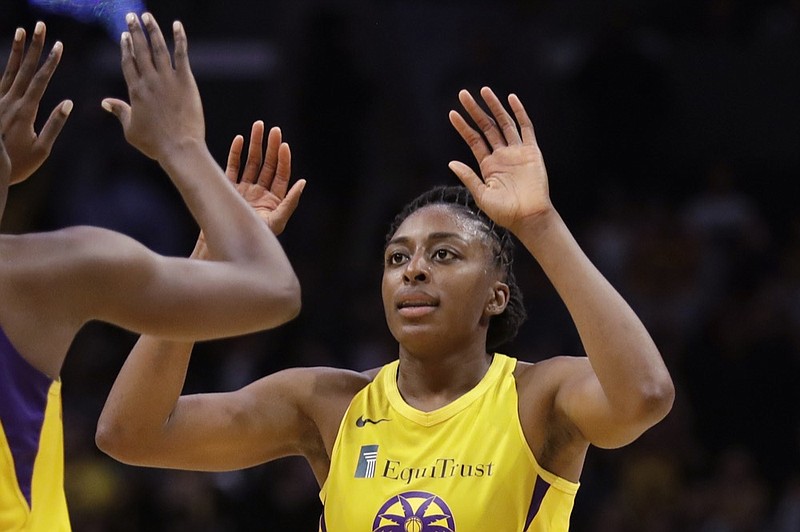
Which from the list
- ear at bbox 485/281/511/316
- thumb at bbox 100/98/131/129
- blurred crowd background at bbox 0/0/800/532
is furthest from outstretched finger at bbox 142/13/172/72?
blurred crowd background at bbox 0/0/800/532

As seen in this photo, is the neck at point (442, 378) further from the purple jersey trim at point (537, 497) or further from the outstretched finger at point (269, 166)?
the outstretched finger at point (269, 166)

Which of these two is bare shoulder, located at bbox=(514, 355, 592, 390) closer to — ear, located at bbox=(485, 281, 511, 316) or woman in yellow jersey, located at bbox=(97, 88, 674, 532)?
woman in yellow jersey, located at bbox=(97, 88, 674, 532)

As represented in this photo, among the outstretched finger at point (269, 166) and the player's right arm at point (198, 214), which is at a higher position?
the outstretched finger at point (269, 166)

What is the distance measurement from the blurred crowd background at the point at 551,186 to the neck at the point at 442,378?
377cm

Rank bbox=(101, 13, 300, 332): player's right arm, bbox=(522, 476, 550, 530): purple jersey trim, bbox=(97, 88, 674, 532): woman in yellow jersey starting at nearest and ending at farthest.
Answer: bbox=(101, 13, 300, 332): player's right arm < bbox=(97, 88, 674, 532): woman in yellow jersey < bbox=(522, 476, 550, 530): purple jersey trim

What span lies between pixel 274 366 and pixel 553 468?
17.0 ft

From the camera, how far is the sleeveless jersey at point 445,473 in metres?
3.95

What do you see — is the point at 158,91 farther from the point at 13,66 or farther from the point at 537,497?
the point at 537,497

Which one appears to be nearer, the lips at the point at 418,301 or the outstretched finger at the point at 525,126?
the outstretched finger at the point at 525,126

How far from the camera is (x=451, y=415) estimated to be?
4.21m

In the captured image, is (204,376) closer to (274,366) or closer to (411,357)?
(274,366)

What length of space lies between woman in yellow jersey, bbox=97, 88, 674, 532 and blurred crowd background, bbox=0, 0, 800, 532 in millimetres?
3675

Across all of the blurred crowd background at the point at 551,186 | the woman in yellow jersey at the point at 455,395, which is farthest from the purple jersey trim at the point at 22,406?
the blurred crowd background at the point at 551,186

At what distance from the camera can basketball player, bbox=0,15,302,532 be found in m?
2.82
